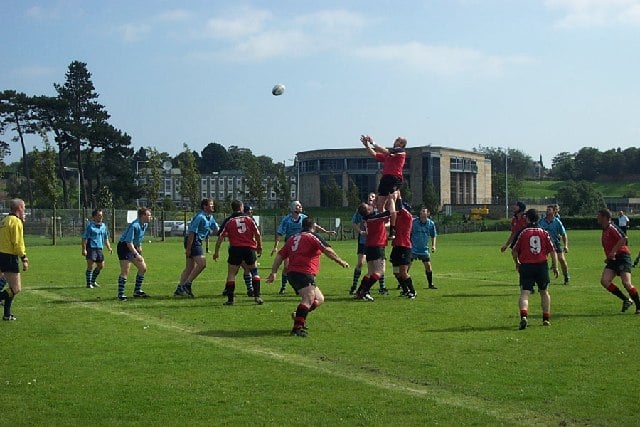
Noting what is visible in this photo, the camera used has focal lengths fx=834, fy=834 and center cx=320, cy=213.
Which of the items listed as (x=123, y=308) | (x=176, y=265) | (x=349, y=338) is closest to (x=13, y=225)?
(x=123, y=308)

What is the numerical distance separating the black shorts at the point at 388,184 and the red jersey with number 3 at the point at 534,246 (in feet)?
14.3

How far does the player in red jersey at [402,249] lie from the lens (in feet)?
61.2

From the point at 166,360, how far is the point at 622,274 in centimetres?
943

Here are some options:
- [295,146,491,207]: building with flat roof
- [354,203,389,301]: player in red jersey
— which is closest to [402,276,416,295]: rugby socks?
[354,203,389,301]: player in red jersey

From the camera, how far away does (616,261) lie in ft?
53.2

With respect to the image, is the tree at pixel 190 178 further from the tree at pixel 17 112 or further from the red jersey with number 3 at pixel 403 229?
the red jersey with number 3 at pixel 403 229

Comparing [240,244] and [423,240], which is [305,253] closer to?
[240,244]

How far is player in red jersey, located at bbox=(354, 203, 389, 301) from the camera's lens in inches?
693

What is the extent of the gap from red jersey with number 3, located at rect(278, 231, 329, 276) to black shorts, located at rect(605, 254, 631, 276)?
6.24m

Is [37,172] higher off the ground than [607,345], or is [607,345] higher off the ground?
[37,172]

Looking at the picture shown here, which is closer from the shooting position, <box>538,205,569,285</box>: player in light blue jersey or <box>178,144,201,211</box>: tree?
<box>538,205,569,285</box>: player in light blue jersey

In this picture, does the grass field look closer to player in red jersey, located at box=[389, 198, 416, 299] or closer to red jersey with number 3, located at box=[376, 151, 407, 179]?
player in red jersey, located at box=[389, 198, 416, 299]

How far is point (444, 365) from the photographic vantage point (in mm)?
10695

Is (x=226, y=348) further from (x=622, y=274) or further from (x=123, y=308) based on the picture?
(x=622, y=274)
